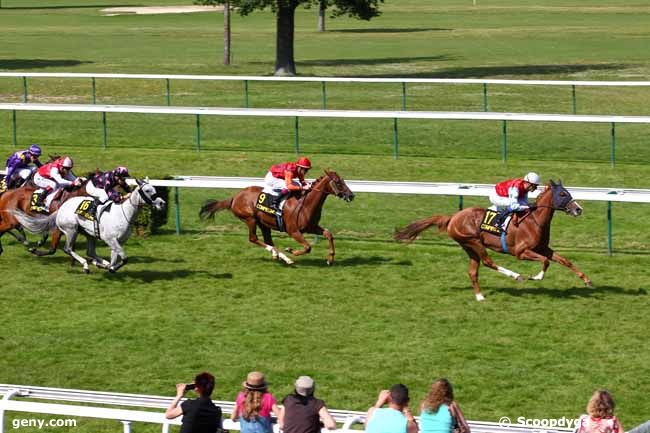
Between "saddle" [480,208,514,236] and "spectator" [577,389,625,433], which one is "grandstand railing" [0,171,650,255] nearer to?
"saddle" [480,208,514,236]

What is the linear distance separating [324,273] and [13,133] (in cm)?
1235

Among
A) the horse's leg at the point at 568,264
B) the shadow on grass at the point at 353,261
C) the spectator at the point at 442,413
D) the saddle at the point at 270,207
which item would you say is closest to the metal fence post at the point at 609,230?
the horse's leg at the point at 568,264

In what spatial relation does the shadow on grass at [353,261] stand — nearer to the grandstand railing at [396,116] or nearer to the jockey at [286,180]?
the jockey at [286,180]

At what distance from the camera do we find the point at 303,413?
805 centimetres

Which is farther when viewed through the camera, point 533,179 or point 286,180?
point 286,180

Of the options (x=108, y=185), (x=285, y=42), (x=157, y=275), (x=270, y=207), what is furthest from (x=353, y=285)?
(x=285, y=42)

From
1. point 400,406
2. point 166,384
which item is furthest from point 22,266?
point 400,406

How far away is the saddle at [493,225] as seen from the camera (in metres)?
14.7

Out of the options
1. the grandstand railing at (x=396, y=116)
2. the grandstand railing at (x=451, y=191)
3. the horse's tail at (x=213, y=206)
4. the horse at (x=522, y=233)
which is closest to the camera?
the horse at (x=522, y=233)

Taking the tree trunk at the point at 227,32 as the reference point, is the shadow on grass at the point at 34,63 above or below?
below

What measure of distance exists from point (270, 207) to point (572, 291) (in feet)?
13.1

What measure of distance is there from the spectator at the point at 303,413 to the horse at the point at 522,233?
6657 mm

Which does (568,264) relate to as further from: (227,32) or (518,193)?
(227,32)

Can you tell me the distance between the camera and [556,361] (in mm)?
12062
